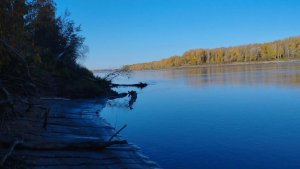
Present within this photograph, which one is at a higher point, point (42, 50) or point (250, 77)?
point (42, 50)

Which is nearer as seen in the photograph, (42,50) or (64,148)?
(64,148)

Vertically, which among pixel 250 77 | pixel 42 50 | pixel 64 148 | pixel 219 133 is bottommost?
pixel 250 77

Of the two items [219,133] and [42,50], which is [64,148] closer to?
[219,133]

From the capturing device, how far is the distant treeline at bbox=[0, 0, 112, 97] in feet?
40.4

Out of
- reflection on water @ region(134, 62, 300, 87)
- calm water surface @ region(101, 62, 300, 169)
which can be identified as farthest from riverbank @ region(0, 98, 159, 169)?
reflection on water @ region(134, 62, 300, 87)

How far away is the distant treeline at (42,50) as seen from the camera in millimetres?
12309

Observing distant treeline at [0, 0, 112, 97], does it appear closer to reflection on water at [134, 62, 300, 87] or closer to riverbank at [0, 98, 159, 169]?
riverbank at [0, 98, 159, 169]

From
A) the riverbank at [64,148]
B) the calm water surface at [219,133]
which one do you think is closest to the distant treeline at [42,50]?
the riverbank at [64,148]

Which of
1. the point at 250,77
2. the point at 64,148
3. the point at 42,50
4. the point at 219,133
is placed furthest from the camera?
the point at 250,77

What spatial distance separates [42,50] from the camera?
31.2m

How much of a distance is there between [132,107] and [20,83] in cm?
1809

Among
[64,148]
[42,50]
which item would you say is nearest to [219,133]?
[64,148]

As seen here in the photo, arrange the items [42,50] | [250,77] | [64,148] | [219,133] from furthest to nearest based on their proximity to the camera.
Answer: [250,77]
[42,50]
[219,133]
[64,148]

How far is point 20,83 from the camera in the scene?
1470cm
